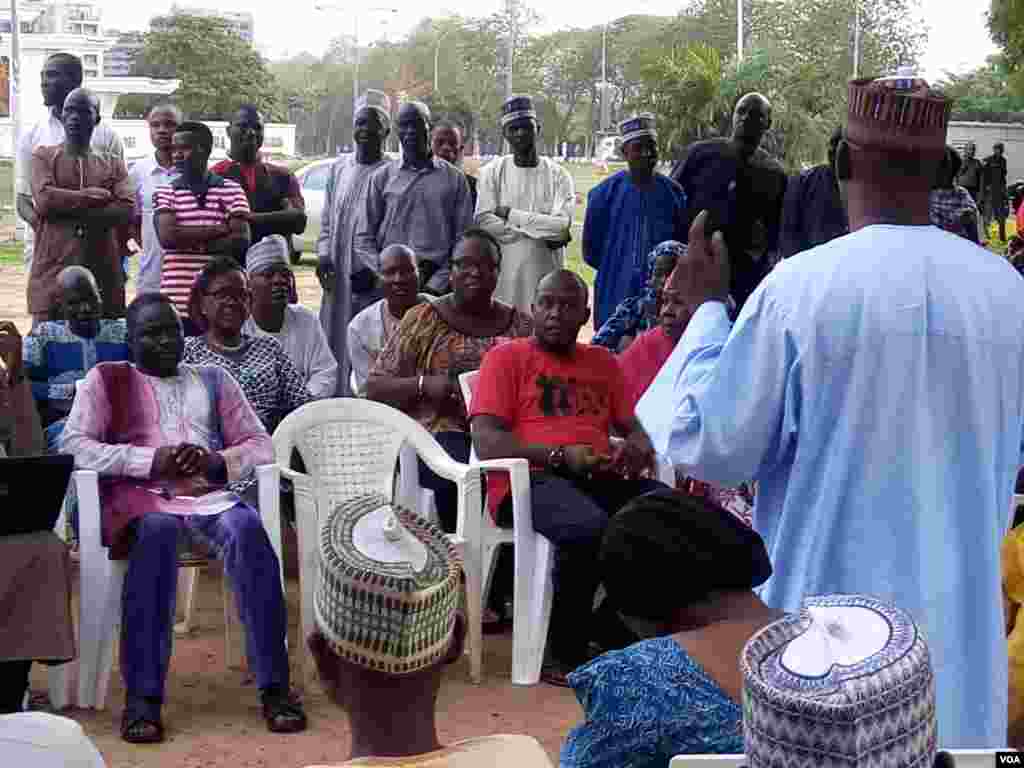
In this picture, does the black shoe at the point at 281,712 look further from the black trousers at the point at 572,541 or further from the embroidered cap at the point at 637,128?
the embroidered cap at the point at 637,128

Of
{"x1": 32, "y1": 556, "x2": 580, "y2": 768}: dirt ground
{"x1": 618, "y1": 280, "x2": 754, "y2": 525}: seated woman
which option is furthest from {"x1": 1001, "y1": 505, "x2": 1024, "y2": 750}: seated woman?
{"x1": 618, "y1": 280, "x2": 754, "y2": 525}: seated woman

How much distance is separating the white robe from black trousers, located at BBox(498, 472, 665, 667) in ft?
10.2

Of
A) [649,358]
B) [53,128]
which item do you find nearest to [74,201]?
[53,128]

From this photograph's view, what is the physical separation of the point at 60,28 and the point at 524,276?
8105 centimetres

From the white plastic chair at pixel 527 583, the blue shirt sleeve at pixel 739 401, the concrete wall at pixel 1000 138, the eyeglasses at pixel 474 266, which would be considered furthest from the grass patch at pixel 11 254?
the concrete wall at pixel 1000 138

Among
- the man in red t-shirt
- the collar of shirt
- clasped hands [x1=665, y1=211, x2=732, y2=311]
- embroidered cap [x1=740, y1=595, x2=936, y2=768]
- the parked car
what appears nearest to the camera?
embroidered cap [x1=740, y1=595, x2=936, y2=768]

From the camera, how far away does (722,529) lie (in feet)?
9.14

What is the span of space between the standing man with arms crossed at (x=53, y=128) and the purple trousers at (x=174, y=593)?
385 cm

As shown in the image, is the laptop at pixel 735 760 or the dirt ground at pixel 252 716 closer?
the laptop at pixel 735 760

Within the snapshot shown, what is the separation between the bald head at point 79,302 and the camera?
263 inches

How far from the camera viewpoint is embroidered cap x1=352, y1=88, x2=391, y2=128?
9.22 meters

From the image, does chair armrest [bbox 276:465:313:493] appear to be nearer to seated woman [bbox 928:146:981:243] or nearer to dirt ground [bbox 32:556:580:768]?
dirt ground [bbox 32:556:580:768]

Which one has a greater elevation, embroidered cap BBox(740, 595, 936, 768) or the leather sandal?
embroidered cap BBox(740, 595, 936, 768)

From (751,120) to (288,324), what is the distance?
3.04 metres
